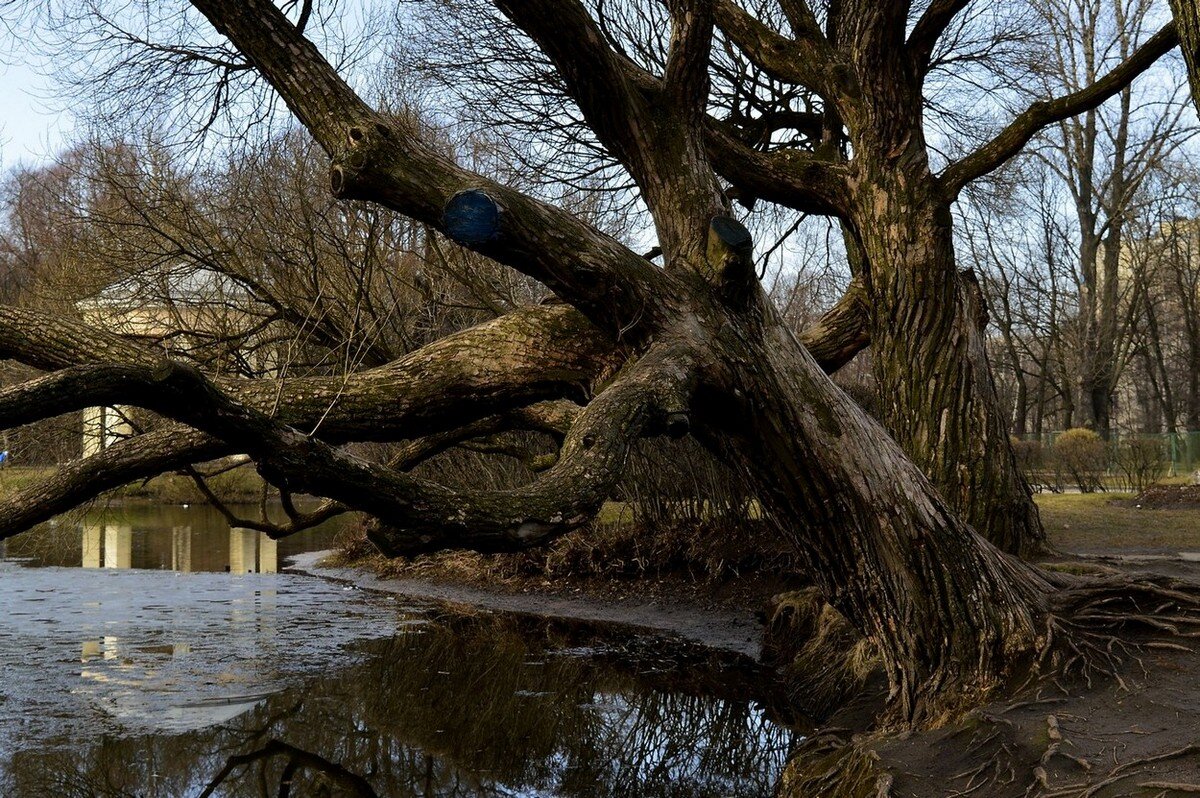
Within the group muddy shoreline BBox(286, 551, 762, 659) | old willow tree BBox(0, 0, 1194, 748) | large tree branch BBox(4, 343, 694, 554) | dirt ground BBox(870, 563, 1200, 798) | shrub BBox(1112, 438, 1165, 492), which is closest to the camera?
large tree branch BBox(4, 343, 694, 554)

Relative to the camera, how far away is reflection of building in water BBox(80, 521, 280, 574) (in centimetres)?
1633

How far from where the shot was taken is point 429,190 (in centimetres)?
505

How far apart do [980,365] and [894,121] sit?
203 cm

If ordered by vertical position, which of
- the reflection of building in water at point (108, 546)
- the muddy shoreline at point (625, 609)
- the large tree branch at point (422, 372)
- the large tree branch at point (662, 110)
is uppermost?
the large tree branch at point (662, 110)

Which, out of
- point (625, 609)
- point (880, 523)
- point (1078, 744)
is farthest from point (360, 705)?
point (1078, 744)

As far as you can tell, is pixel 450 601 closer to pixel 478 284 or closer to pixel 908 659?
pixel 478 284

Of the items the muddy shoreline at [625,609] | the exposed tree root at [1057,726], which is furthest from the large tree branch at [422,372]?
the muddy shoreline at [625,609]

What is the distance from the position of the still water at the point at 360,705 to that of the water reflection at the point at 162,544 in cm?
298

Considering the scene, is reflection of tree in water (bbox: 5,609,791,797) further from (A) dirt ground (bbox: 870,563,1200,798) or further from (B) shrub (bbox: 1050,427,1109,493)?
(B) shrub (bbox: 1050,427,1109,493)

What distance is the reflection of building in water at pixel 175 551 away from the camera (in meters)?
16.3

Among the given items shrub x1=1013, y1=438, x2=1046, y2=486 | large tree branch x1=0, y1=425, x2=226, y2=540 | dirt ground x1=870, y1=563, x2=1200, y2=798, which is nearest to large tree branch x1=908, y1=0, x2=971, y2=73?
dirt ground x1=870, y1=563, x2=1200, y2=798

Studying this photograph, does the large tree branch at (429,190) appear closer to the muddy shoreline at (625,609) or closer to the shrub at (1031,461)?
the muddy shoreline at (625,609)

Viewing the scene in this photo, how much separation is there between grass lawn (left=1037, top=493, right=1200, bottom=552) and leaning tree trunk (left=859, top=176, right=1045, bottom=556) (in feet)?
17.4

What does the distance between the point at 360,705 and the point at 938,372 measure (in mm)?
4957
